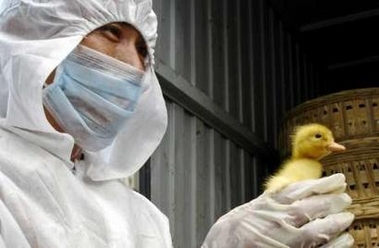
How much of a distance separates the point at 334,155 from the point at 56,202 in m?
1.59

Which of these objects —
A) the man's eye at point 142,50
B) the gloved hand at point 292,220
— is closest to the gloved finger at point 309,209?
the gloved hand at point 292,220

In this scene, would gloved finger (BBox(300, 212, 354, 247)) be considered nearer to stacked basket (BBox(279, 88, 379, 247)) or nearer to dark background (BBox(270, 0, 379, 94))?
stacked basket (BBox(279, 88, 379, 247))

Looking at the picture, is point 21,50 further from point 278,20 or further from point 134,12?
point 278,20

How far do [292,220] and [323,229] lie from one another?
63 millimetres

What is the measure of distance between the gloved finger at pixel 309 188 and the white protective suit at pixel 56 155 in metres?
0.40

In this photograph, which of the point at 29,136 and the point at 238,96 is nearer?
the point at 29,136

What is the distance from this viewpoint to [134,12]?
1357 mm

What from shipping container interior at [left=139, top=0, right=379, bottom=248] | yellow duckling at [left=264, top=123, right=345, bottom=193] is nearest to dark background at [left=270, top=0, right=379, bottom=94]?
shipping container interior at [left=139, top=0, right=379, bottom=248]

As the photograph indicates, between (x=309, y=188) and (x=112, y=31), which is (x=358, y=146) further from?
(x=112, y=31)

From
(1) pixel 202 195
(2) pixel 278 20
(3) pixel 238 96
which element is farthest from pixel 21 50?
(2) pixel 278 20

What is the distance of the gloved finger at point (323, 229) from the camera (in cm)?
168

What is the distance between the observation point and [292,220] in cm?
172

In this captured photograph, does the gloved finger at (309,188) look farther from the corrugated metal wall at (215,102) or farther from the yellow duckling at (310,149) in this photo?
the corrugated metal wall at (215,102)

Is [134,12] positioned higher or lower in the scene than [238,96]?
lower
